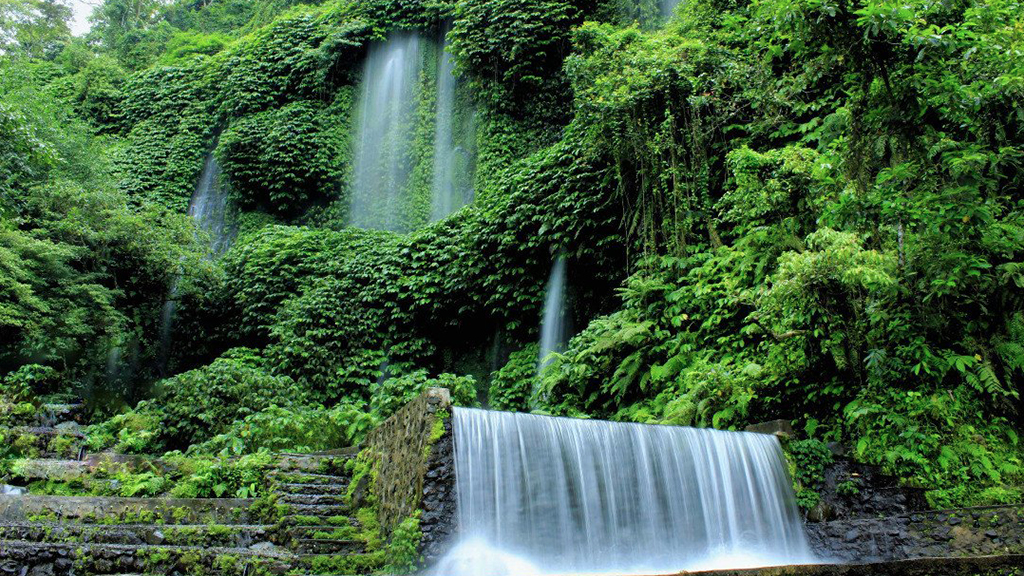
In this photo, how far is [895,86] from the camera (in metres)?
7.39

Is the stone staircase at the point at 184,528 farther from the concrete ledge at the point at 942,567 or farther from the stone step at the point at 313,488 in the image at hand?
the concrete ledge at the point at 942,567

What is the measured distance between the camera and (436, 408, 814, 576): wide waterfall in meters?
5.69

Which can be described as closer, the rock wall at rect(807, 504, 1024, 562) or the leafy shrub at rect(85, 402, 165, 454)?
the rock wall at rect(807, 504, 1024, 562)

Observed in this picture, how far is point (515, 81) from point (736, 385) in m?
11.8

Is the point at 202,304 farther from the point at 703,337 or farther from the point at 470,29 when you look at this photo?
the point at 703,337

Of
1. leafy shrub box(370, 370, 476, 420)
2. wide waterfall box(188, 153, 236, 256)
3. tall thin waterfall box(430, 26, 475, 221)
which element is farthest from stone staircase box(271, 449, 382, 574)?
wide waterfall box(188, 153, 236, 256)

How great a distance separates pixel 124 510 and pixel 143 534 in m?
0.81

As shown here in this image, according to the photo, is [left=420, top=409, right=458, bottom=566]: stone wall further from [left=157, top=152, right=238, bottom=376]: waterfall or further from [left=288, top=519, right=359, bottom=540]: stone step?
[left=157, top=152, right=238, bottom=376]: waterfall

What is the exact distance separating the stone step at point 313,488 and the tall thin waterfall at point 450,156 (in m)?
12.1

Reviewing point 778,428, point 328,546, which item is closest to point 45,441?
point 328,546

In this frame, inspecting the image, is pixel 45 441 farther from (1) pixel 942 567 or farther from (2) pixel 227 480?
(1) pixel 942 567

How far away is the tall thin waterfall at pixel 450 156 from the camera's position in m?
18.4

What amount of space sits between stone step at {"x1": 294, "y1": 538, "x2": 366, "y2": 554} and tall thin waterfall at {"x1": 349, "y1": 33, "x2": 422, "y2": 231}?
13681mm

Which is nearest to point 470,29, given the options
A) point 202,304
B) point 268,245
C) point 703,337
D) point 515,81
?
point 515,81
